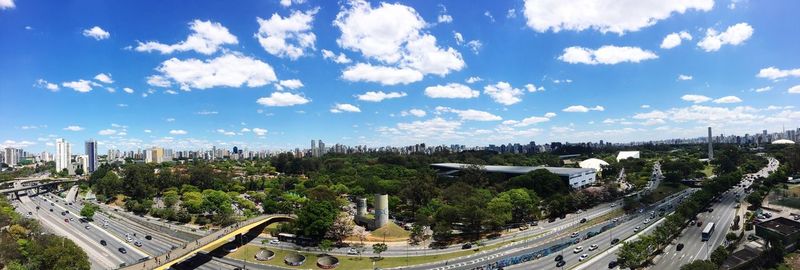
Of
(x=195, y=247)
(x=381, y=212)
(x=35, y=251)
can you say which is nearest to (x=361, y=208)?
(x=381, y=212)

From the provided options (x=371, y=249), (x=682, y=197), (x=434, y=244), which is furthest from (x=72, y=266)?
(x=682, y=197)

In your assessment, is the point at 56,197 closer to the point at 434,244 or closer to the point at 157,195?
the point at 157,195

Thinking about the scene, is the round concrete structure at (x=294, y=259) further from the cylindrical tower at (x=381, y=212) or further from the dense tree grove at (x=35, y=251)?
the dense tree grove at (x=35, y=251)

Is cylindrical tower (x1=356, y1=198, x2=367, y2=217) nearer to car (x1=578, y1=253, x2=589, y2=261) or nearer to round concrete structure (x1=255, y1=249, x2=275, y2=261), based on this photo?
round concrete structure (x1=255, y1=249, x2=275, y2=261)

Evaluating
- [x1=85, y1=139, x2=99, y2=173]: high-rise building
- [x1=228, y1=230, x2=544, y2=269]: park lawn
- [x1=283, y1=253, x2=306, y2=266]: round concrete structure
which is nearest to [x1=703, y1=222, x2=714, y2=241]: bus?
[x1=228, y1=230, x2=544, y2=269]: park lawn

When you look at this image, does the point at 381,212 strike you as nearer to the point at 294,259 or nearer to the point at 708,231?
the point at 294,259

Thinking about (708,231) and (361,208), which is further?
(361,208)
